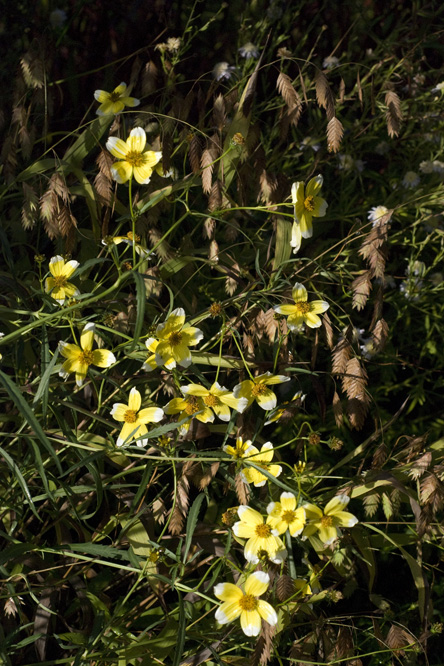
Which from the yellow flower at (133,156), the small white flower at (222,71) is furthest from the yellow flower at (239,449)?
the small white flower at (222,71)

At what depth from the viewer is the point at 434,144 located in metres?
2.38

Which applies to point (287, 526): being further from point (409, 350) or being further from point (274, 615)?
point (409, 350)

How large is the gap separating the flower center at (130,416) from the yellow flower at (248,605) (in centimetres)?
30

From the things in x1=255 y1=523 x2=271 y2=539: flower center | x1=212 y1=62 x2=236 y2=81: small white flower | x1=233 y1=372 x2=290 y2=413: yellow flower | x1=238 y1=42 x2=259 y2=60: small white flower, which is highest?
x1=238 y1=42 x2=259 y2=60: small white flower

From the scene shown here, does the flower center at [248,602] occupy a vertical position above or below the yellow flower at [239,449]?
below

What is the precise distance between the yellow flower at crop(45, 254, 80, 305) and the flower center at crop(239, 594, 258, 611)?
58 cm

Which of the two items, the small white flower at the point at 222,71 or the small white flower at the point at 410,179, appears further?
the small white flower at the point at 410,179

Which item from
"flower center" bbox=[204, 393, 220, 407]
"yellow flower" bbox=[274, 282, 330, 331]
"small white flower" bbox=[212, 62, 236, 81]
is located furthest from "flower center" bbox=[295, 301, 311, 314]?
"small white flower" bbox=[212, 62, 236, 81]

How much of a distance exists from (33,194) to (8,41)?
1.26 metres

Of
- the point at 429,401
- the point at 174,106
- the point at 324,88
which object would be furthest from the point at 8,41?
the point at 429,401

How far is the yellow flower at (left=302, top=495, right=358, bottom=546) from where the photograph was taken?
3.64 feet

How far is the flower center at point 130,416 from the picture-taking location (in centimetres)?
113

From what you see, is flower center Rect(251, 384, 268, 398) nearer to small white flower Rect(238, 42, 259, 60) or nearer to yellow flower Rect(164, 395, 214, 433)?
yellow flower Rect(164, 395, 214, 433)

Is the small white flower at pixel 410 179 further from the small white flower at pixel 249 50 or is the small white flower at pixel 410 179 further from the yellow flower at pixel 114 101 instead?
the yellow flower at pixel 114 101
